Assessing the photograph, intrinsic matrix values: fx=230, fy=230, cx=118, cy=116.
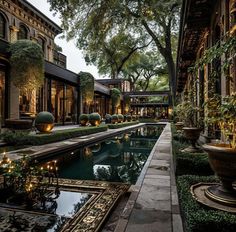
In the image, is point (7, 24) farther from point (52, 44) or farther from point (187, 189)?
point (187, 189)

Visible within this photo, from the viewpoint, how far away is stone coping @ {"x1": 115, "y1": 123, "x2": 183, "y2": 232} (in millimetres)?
2737

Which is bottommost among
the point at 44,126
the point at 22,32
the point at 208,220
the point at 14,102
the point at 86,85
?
the point at 208,220

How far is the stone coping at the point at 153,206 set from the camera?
108 inches

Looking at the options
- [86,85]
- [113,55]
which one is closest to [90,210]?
[86,85]

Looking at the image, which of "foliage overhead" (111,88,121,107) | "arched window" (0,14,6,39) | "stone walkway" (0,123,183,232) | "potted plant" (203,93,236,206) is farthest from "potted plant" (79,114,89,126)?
"potted plant" (203,93,236,206)

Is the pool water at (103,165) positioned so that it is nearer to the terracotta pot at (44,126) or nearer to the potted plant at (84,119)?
the terracotta pot at (44,126)

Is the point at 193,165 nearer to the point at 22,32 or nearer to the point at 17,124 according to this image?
the point at 17,124

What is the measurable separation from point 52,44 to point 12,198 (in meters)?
20.8

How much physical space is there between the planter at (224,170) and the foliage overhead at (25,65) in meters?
10.9

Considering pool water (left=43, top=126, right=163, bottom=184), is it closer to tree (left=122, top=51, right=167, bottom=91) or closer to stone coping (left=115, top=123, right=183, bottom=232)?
stone coping (left=115, top=123, right=183, bottom=232)

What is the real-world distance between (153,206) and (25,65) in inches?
406

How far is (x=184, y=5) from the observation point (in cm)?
582

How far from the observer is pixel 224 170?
7.31ft

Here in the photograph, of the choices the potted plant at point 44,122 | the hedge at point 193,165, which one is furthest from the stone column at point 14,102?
the hedge at point 193,165
